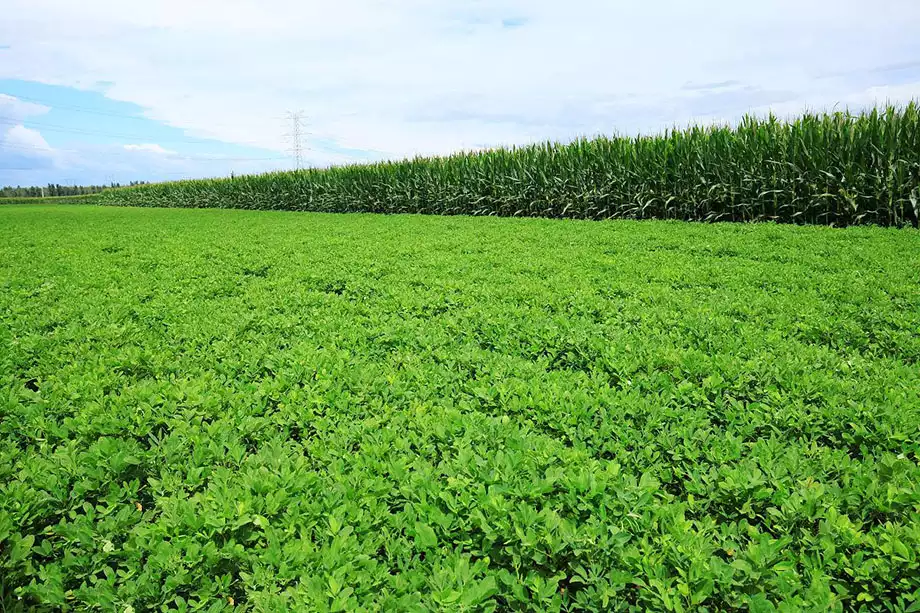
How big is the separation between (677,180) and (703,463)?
13891mm

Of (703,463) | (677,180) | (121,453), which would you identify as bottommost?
(703,463)

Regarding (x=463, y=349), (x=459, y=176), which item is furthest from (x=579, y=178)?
(x=463, y=349)

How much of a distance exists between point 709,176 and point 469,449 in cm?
1416

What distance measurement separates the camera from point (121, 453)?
9.50 ft

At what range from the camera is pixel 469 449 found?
2.85m

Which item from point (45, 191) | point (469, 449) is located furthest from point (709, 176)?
point (45, 191)

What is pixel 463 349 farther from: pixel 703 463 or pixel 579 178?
pixel 579 178

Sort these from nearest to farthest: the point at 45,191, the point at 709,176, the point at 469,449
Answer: the point at 469,449 → the point at 709,176 → the point at 45,191

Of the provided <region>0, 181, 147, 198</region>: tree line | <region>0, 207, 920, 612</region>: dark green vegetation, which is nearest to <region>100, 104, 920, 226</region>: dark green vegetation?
<region>0, 207, 920, 612</region>: dark green vegetation

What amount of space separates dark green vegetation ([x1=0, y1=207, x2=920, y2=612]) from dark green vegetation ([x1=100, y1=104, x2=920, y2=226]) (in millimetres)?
6854

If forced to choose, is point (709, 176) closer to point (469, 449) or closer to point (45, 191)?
point (469, 449)

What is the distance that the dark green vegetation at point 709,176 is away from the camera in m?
11.7

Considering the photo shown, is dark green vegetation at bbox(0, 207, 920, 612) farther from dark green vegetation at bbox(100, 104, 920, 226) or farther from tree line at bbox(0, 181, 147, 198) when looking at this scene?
tree line at bbox(0, 181, 147, 198)

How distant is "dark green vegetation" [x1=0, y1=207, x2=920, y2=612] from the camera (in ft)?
6.77
